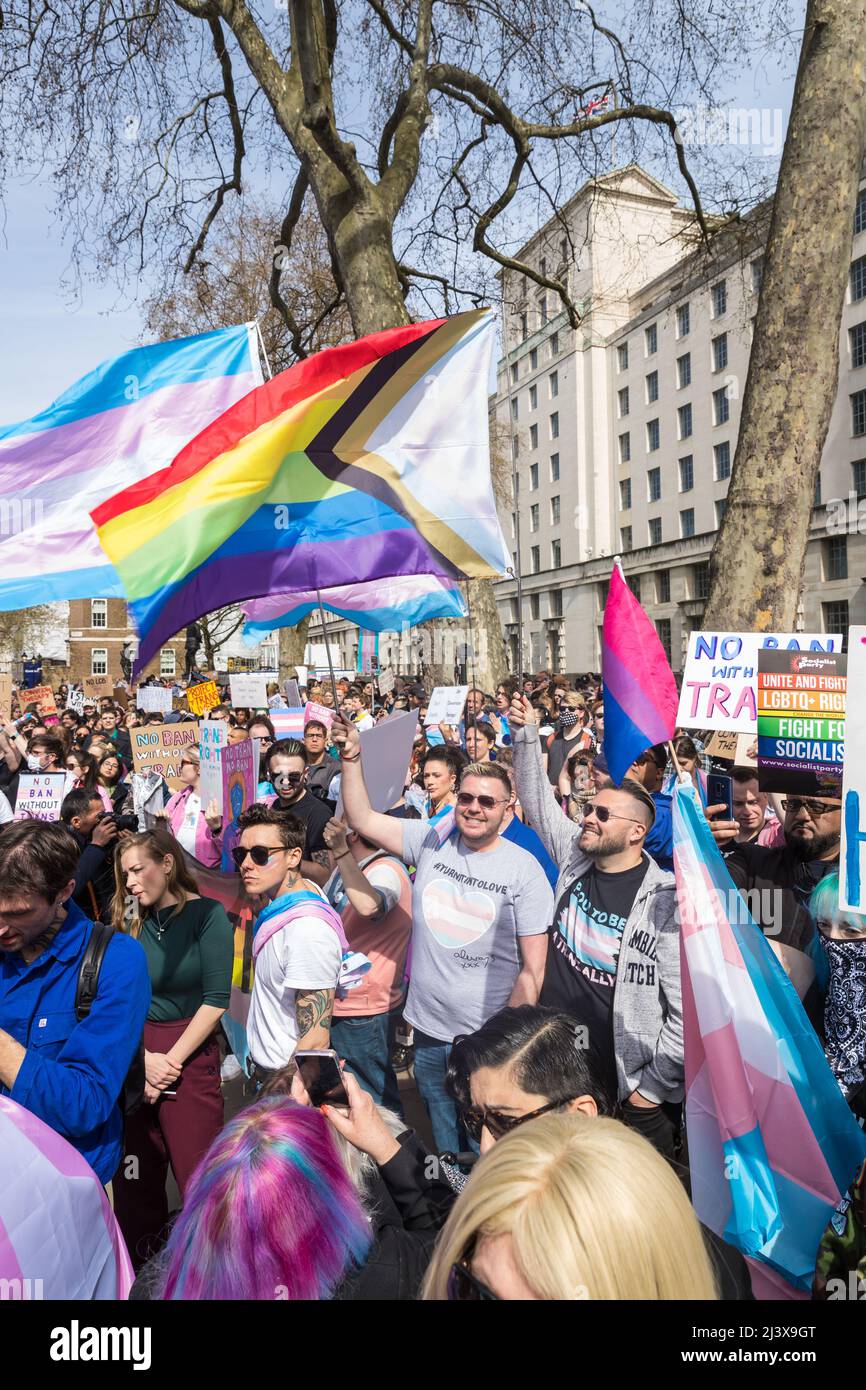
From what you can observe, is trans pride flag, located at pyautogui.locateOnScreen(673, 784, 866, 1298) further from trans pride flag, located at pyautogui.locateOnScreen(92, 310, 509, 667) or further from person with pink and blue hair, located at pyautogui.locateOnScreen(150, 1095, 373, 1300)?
trans pride flag, located at pyautogui.locateOnScreen(92, 310, 509, 667)

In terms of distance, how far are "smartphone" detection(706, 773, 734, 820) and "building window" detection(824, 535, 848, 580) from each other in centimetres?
3221

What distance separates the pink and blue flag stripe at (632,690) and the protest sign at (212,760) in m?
2.36

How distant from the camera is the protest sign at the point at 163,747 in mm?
6957

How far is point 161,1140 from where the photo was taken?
337cm

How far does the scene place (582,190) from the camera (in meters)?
12.2

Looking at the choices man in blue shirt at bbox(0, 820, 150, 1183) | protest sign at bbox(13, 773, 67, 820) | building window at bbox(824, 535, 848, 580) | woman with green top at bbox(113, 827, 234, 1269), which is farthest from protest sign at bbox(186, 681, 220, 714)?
building window at bbox(824, 535, 848, 580)

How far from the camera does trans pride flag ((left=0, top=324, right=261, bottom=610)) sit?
5672mm

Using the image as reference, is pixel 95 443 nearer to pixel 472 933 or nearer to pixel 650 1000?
pixel 472 933

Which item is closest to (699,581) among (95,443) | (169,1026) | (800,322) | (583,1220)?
(800,322)

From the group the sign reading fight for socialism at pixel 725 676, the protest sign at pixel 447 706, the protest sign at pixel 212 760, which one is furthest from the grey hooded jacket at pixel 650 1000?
the protest sign at pixel 447 706

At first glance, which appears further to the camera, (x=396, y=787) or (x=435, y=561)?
(x=396, y=787)

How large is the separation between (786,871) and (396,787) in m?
1.90
